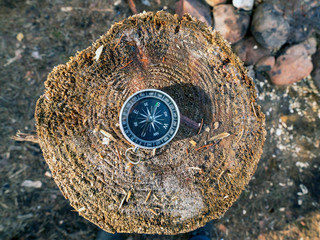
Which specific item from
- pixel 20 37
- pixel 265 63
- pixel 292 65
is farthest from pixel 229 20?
pixel 20 37

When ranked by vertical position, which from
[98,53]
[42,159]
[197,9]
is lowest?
[42,159]

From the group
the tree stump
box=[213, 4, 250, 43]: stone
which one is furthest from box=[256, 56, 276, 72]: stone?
the tree stump

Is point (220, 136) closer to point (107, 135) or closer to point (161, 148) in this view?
point (161, 148)

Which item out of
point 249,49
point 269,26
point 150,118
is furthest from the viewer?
point 249,49

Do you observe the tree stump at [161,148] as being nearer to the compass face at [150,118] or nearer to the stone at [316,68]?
the compass face at [150,118]

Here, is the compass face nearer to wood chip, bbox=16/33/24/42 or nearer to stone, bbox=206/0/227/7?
stone, bbox=206/0/227/7

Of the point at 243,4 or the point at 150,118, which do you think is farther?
the point at 243,4
